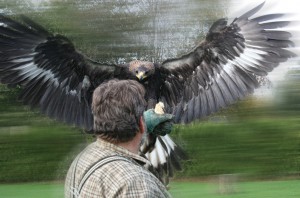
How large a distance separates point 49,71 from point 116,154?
3.80 meters

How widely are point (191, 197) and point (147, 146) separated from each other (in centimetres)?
453

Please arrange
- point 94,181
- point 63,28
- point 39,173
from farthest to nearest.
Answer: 1. point 39,173
2. point 63,28
3. point 94,181

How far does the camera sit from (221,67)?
19.3 ft

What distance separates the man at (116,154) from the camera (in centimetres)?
210

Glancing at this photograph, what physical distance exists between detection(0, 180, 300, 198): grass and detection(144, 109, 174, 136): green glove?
18.2 feet

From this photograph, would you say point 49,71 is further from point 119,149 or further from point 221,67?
point 119,149

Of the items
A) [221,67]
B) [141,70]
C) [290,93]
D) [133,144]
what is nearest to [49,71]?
[141,70]

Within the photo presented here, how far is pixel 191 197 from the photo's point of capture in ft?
29.1

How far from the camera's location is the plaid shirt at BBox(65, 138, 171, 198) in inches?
82.3

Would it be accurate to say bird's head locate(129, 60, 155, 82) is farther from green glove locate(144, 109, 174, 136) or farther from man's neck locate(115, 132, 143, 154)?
man's neck locate(115, 132, 143, 154)

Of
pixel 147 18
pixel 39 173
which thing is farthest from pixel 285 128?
pixel 39 173

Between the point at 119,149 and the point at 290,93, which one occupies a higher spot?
the point at 119,149

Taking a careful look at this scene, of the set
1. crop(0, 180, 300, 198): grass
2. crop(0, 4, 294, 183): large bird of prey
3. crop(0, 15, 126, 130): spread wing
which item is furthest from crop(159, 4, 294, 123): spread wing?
crop(0, 180, 300, 198): grass

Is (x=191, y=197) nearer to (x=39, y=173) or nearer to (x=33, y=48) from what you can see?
(x=39, y=173)
